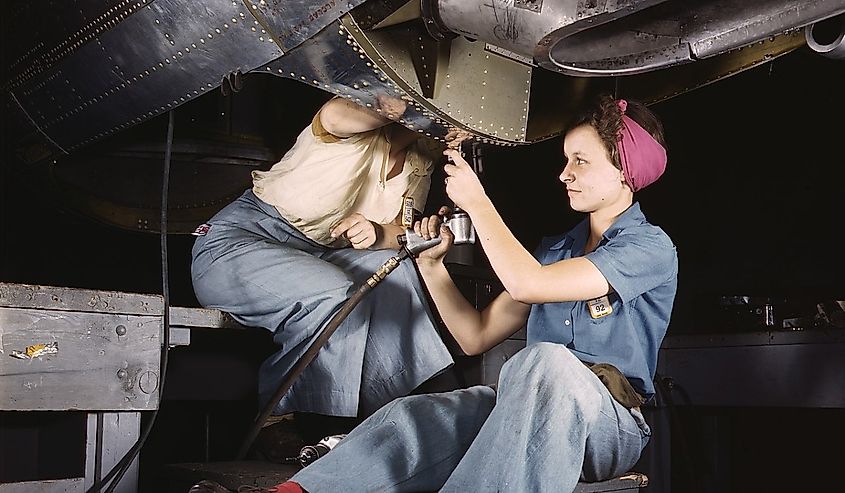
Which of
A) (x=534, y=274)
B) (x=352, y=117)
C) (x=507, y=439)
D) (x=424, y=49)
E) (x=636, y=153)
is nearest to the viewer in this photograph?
(x=507, y=439)

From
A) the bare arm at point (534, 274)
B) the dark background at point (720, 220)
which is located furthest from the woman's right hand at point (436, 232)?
the dark background at point (720, 220)

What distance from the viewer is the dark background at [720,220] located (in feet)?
10.7

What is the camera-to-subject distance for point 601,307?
1789 millimetres

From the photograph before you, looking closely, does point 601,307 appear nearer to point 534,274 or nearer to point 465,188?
point 534,274

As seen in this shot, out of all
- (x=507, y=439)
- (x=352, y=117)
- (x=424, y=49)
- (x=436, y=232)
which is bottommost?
(x=507, y=439)

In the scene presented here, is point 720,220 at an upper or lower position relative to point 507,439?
upper

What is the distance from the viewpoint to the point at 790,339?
114 inches

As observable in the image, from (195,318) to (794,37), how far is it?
156 centimetres

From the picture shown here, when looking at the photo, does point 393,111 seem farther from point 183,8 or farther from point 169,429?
point 169,429

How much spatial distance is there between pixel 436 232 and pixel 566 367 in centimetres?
62

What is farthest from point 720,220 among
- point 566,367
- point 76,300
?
point 76,300

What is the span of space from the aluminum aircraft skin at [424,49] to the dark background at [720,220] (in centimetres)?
78

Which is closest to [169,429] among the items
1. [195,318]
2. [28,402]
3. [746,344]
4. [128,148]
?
[128,148]

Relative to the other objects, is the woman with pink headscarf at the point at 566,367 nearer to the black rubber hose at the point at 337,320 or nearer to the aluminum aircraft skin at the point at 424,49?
the aluminum aircraft skin at the point at 424,49
